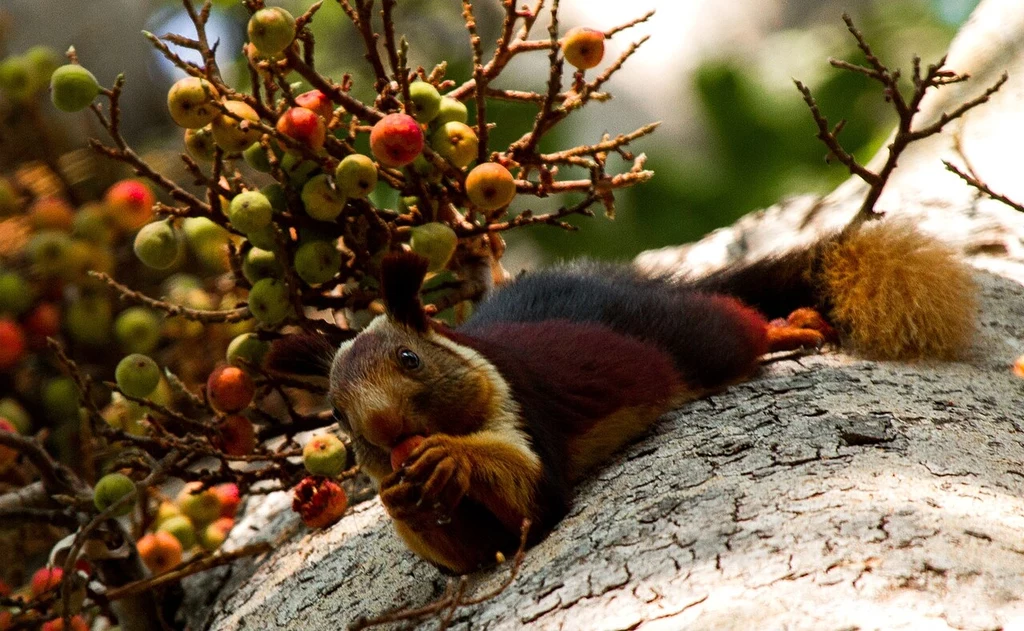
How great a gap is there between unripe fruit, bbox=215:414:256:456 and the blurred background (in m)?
2.83

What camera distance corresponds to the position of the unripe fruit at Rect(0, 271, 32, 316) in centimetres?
287

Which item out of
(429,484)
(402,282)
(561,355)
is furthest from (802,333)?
(429,484)

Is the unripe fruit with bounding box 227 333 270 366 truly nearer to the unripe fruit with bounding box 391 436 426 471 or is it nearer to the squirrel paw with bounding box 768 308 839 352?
the unripe fruit with bounding box 391 436 426 471

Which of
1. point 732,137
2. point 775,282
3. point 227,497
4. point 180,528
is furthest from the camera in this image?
point 732,137

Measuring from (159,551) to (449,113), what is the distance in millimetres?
1055

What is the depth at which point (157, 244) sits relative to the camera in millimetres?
2049

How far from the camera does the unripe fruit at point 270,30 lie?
5.90ft

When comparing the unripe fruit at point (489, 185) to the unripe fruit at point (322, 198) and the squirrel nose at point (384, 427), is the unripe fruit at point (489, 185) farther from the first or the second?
the squirrel nose at point (384, 427)

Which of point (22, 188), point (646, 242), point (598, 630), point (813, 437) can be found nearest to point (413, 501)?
point (598, 630)

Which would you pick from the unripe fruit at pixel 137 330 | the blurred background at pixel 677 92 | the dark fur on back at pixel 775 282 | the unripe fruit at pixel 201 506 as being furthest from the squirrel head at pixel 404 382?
the blurred background at pixel 677 92

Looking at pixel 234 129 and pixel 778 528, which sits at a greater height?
pixel 234 129

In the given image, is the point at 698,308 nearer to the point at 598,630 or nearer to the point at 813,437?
the point at 813,437

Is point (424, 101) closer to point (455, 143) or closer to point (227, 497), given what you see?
point (455, 143)

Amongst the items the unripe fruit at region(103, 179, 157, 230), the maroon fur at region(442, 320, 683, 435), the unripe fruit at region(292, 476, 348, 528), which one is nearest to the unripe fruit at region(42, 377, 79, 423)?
the unripe fruit at region(103, 179, 157, 230)
